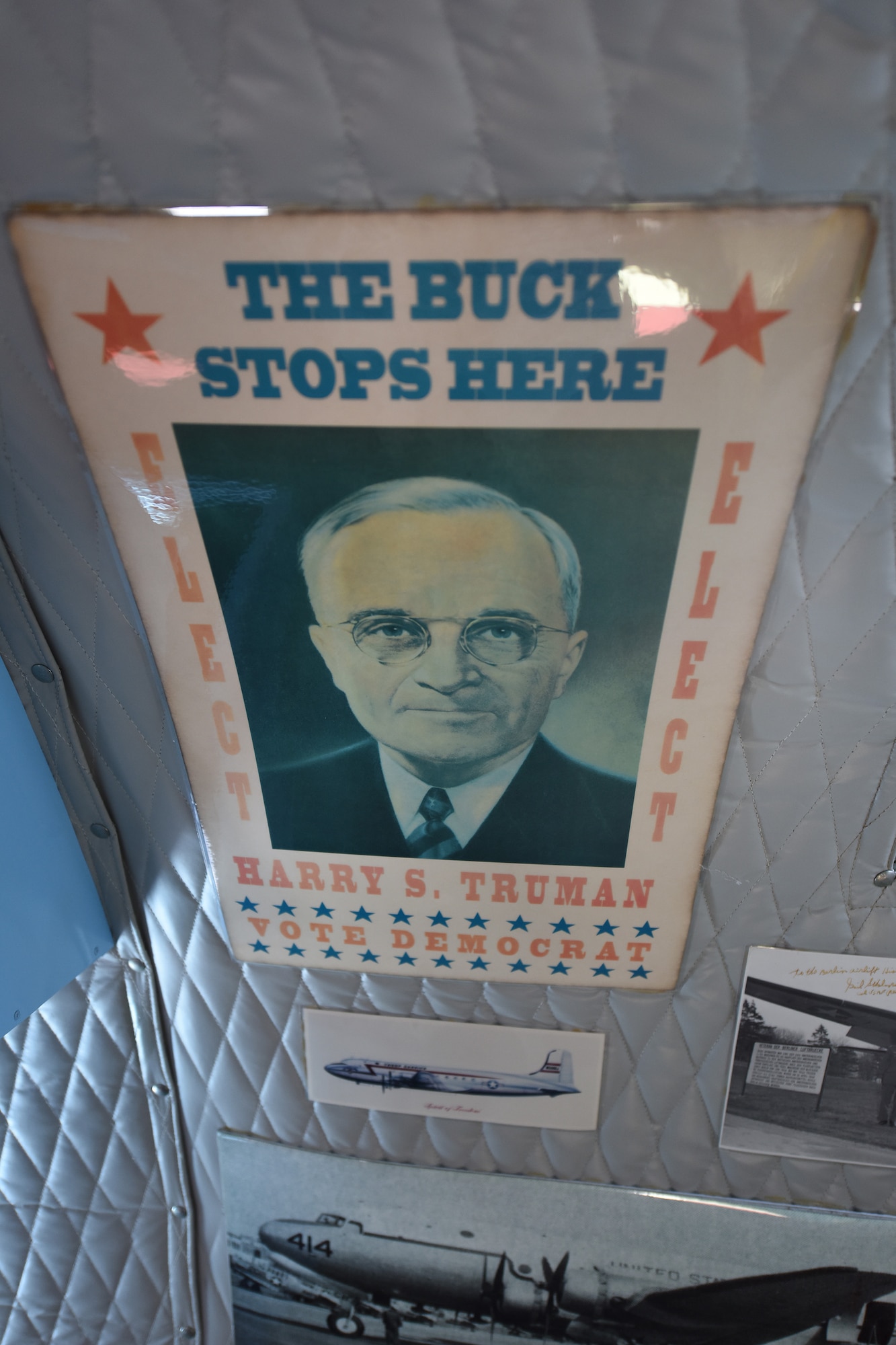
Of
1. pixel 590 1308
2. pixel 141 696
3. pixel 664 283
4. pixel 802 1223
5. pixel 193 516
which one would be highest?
pixel 664 283

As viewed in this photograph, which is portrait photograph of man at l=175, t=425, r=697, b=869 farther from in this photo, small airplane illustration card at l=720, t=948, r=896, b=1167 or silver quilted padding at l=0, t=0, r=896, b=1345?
Answer: small airplane illustration card at l=720, t=948, r=896, b=1167

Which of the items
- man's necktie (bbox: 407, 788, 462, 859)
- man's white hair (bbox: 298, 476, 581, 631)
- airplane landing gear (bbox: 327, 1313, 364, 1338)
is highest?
man's white hair (bbox: 298, 476, 581, 631)

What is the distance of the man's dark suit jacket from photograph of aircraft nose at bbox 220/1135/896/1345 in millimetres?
459

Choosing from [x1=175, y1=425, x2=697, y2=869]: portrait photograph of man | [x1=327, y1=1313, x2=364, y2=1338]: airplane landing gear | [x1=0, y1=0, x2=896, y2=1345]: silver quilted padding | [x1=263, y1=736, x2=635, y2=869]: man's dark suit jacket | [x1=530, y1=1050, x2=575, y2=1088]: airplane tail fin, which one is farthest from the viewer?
[x1=327, y1=1313, x2=364, y2=1338]: airplane landing gear

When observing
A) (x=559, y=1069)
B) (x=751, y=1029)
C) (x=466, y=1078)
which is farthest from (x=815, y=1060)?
(x=466, y=1078)

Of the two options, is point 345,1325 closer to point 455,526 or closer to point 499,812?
point 499,812

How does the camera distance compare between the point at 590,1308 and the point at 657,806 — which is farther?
the point at 590,1308

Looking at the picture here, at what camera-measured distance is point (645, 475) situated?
24.3 inches

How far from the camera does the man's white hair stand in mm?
632

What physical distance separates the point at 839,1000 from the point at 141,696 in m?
0.84

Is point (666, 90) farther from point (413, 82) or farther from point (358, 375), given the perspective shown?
point (358, 375)

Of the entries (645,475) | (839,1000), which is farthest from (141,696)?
(839,1000)

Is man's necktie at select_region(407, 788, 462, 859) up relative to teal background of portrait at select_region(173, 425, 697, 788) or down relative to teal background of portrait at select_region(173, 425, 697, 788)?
down

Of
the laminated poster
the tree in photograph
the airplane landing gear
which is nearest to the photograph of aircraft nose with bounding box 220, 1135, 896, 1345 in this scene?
the airplane landing gear
